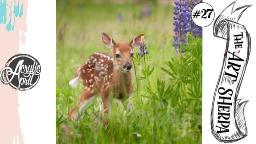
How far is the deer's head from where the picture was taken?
636 cm

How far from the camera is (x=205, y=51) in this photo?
6.27 meters

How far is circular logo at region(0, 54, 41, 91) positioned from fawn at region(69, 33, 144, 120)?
0.32 m

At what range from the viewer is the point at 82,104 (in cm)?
637

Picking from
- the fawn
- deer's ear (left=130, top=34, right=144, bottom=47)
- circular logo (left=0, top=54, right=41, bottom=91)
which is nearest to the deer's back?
the fawn

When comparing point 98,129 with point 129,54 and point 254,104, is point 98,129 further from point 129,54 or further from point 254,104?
point 254,104

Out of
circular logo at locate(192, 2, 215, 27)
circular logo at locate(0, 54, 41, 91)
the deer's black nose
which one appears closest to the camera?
circular logo at locate(0, 54, 41, 91)

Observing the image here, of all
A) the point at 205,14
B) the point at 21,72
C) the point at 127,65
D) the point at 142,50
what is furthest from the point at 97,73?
the point at 205,14

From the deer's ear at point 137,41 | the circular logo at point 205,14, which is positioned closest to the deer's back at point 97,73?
the deer's ear at point 137,41

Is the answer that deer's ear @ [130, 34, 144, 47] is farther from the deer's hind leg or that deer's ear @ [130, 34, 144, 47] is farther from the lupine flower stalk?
the deer's hind leg

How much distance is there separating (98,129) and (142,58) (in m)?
0.46

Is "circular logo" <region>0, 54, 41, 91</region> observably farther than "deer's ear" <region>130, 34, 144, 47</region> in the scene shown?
No

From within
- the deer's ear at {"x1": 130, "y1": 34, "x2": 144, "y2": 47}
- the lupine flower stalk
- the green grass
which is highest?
the lupine flower stalk

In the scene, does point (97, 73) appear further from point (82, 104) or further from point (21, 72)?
point (21, 72)

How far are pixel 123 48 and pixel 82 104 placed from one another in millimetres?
384
